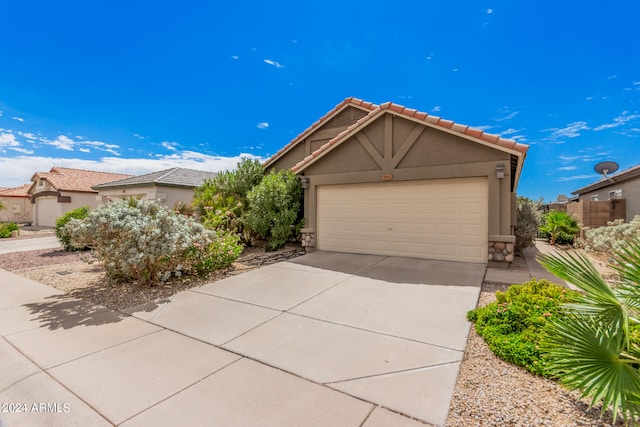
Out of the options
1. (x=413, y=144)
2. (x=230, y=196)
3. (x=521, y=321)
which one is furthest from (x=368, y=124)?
(x=521, y=321)

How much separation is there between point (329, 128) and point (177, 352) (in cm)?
1167

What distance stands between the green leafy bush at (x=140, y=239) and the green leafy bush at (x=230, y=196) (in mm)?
3864

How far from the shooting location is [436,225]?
8.18 metres

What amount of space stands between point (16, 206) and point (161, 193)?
84.7 ft

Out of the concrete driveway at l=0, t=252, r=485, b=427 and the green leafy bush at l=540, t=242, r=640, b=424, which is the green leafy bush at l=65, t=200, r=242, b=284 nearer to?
the concrete driveway at l=0, t=252, r=485, b=427

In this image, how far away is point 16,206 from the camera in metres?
29.9

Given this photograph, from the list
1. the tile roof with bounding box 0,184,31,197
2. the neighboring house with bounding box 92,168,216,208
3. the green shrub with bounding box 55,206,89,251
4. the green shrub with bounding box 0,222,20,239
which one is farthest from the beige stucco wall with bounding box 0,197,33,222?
the green shrub with bounding box 55,206,89,251

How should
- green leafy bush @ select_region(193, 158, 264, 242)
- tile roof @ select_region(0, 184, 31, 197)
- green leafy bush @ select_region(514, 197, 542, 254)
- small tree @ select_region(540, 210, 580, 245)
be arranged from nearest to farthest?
green leafy bush @ select_region(514, 197, 542, 254) < green leafy bush @ select_region(193, 158, 264, 242) < small tree @ select_region(540, 210, 580, 245) < tile roof @ select_region(0, 184, 31, 197)

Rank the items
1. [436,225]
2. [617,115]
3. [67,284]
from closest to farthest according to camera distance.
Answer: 1. [67,284]
2. [436,225]
3. [617,115]

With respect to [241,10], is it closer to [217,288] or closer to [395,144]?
[395,144]

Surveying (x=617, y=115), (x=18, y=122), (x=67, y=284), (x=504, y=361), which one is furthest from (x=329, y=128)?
(x=18, y=122)

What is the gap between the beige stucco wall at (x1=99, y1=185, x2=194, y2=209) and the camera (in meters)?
17.4

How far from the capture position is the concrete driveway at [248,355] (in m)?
2.42

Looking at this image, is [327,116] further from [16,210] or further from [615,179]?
[16,210]
